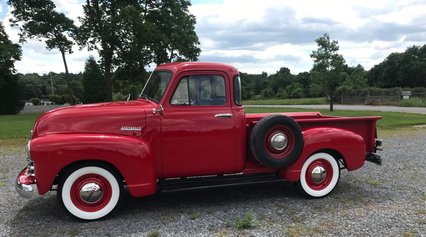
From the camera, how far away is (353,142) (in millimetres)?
6031

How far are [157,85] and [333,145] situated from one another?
9.06 ft

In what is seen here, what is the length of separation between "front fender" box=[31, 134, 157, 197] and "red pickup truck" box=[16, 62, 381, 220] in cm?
1

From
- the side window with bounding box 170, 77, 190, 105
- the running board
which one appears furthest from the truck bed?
the side window with bounding box 170, 77, 190, 105

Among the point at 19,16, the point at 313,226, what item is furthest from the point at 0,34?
the point at 313,226

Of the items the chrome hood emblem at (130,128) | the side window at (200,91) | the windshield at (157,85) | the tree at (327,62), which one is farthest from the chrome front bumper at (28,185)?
the tree at (327,62)

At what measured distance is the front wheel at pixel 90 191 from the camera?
484cm

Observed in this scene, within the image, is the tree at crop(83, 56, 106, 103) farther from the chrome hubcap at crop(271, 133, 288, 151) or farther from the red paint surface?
the chrome hubcap at crop(271, 133, 288, 151)

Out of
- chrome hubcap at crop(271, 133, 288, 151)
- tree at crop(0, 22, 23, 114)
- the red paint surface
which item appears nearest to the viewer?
the red paint surface

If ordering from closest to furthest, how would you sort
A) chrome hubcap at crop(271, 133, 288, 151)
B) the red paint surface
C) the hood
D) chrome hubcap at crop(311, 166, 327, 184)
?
the red paint surface → the hood → chrome hubcap at crop(271, 133, 288, 151) → chrome hubcap at crop(311, 166, 327, 184)

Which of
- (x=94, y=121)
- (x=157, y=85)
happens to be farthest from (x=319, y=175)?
(x=94, y=121)

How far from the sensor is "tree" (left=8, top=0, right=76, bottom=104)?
31.9 metres

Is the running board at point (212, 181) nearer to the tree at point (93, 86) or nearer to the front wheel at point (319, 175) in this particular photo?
the front wheel at point (319, 175)

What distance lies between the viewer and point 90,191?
4891mm

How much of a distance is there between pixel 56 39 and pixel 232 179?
3073 cm
